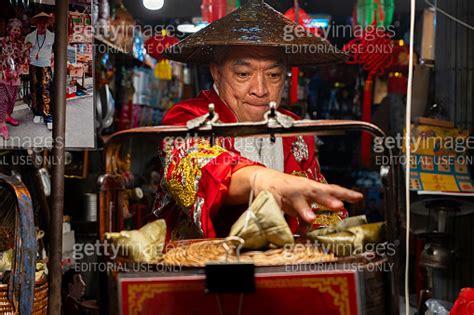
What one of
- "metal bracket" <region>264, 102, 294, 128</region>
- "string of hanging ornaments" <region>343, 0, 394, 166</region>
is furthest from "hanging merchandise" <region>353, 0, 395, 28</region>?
"metal bracket" <region>264, 102, 294, 128</region>

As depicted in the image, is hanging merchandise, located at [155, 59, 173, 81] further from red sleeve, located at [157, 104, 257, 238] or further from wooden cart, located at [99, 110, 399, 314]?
wooden cart, located at [99, 110, 399, 314]

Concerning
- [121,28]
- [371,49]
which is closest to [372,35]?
[371,49]

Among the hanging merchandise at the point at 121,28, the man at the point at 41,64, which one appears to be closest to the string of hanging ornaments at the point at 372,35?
the hanging merchandise at the point at 121,28

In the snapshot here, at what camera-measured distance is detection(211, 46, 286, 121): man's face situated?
2443 millimetres

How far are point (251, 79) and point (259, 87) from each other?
49mm

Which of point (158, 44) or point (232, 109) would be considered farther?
point (158, 44)

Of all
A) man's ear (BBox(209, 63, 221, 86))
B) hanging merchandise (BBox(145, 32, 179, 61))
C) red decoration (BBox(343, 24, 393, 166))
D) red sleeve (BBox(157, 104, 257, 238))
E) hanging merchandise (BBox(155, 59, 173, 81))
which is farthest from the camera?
hanging merchandise (BBox(155, 59, 173, 81))

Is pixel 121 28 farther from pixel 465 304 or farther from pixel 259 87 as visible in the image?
pixel 465 304

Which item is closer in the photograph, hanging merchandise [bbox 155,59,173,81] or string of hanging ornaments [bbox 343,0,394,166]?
string of hanging ornaments [bbox 343,0,394,166]

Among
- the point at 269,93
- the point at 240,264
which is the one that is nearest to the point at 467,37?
the point at 269,93

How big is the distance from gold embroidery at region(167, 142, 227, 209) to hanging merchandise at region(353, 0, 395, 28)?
10.3 ft

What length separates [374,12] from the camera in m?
4.72

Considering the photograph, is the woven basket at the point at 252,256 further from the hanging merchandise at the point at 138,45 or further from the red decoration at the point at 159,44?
the hanging merchandise at the point at 138,45

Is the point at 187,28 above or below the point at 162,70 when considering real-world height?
above
